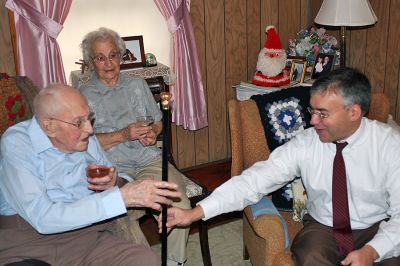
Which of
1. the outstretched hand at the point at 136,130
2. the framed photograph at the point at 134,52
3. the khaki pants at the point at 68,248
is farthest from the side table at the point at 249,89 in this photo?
the khaki pants at the point at 68,248

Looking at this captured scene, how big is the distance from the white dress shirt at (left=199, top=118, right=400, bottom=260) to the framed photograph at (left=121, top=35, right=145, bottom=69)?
1545mm

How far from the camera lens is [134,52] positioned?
3.47 m

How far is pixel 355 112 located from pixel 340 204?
0.40m

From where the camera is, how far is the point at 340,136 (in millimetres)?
2092

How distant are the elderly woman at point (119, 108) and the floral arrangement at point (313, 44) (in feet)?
5.16

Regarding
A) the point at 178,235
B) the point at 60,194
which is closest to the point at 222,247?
the point at 178,235

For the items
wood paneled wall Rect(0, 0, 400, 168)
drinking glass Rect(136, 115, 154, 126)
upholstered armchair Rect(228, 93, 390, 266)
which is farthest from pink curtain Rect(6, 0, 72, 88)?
upholstered armchair Rect(228, 93, 390, 266)

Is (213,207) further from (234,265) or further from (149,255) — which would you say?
(234,265)

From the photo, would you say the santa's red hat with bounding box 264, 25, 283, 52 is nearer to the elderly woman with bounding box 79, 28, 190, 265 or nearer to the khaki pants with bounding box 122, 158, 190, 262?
the elderly woman with bounding box 79, 28, 190, 265

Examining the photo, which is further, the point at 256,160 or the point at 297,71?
the point at 297,71

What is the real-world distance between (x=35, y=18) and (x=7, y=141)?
5.04ft

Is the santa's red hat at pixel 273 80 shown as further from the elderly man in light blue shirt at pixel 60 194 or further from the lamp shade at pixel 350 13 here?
the elderly man in light blue shirt at pixel 60 194

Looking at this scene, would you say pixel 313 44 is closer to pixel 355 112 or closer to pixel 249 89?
pixel 249 89

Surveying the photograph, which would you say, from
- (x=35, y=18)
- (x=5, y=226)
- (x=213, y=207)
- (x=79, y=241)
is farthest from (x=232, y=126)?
(x=35, y=18)
